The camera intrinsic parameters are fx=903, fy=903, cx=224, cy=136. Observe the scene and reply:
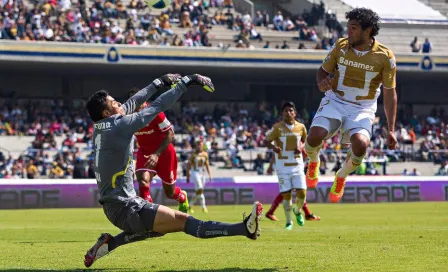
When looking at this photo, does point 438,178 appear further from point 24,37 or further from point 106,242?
point 106,242

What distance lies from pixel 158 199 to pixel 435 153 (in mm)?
15413

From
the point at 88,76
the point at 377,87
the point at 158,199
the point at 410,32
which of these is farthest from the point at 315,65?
the point at 377,87

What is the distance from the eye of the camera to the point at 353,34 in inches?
511

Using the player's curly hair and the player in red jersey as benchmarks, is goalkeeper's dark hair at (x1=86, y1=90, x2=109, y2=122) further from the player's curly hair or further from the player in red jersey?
the player in red jersey

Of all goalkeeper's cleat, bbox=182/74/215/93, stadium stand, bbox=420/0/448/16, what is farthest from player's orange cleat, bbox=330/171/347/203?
stadium stand, bbox=420/0/448/16

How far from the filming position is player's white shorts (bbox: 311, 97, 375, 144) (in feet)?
43.7

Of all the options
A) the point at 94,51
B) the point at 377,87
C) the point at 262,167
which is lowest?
the point at 262,167

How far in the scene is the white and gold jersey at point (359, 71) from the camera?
13.0m

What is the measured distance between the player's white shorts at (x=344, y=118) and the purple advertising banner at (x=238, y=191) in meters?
19.8

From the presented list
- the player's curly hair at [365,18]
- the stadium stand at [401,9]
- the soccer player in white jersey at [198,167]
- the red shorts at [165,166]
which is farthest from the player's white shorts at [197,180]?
the stadium stand at [401,9]

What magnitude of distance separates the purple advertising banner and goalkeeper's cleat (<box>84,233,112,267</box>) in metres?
21.9

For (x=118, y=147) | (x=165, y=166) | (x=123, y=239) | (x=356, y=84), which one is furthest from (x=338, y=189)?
(x=118, y=147)

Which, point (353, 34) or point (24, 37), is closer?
point (353, 34)

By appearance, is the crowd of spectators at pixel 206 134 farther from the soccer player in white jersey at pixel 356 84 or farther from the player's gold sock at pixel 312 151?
the soccer player in white jersey at pixel 356 84
